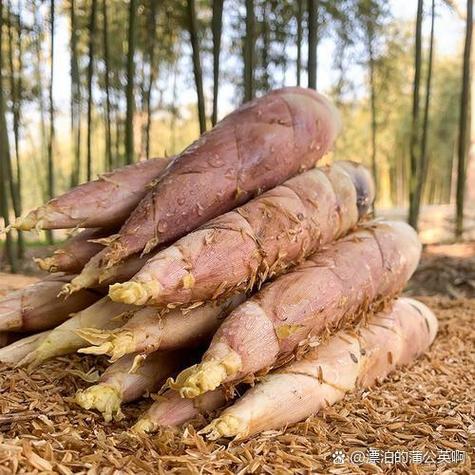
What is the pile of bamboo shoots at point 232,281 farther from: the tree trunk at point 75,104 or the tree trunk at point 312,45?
the tree trunk at point 75,104

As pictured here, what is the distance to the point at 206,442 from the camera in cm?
145

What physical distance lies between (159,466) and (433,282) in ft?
15.2

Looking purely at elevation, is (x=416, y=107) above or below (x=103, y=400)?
above

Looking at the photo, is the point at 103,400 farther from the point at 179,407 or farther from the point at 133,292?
the point at 133,292

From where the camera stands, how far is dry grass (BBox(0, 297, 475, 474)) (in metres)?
1.31

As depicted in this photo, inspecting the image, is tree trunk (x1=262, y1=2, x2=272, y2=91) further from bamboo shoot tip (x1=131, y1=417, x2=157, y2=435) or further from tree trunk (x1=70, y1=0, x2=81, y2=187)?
bamboo shoot tip (x1=131, y1=417, x2=157, y2=435)

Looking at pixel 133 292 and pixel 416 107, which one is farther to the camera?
pixel 416 107

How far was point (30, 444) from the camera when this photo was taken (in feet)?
4.33

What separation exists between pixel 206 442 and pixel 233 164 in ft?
2.93

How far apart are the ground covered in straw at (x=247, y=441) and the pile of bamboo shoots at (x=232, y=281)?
0.17 feet

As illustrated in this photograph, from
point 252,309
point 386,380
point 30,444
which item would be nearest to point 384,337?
point 386,380

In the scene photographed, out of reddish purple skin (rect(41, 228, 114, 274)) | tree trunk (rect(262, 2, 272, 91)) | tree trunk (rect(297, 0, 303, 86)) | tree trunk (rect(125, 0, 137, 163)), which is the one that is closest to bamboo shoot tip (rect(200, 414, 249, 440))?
reddish purple skin (rect(41, 228, 114, 274))

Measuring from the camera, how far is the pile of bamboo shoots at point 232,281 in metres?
1.54

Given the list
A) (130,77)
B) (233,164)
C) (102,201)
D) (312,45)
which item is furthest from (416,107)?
(102,201)
